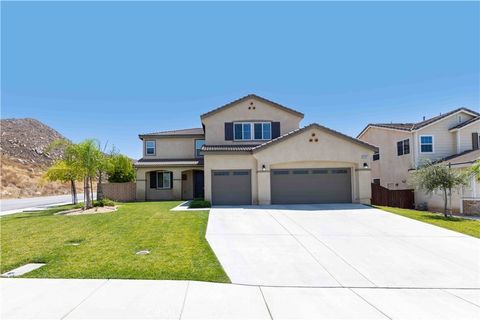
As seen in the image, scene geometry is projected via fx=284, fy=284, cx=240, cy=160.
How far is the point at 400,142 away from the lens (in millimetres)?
24078

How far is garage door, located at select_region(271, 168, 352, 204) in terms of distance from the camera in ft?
63.7

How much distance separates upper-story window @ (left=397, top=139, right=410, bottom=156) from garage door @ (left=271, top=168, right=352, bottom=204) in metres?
7.53

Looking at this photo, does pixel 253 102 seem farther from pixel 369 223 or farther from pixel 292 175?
pixel 369 223

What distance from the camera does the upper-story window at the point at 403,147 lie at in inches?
909

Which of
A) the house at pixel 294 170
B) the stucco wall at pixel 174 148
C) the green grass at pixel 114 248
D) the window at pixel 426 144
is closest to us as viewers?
the green grass at pixel 114 248

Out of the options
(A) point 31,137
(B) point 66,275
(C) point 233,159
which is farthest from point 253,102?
(A) point 31,137

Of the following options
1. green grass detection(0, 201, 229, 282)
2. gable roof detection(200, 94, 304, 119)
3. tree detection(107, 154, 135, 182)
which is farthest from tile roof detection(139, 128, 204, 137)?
green grass detection(0, 201, 229, 282)

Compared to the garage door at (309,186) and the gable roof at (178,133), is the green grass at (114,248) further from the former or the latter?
the gable roof at (178,133)

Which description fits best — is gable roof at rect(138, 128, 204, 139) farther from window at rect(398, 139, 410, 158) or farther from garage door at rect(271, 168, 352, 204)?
window at rect(398, 139, 410, 158)

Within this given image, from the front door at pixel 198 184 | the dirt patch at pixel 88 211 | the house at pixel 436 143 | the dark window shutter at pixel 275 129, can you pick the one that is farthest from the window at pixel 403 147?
the dirt patch at pixel 88 211

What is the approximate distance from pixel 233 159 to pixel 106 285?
1414 cm

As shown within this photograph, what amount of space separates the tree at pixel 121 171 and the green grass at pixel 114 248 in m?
11.7

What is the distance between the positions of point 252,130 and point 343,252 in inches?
586

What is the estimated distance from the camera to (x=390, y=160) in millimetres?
25469
